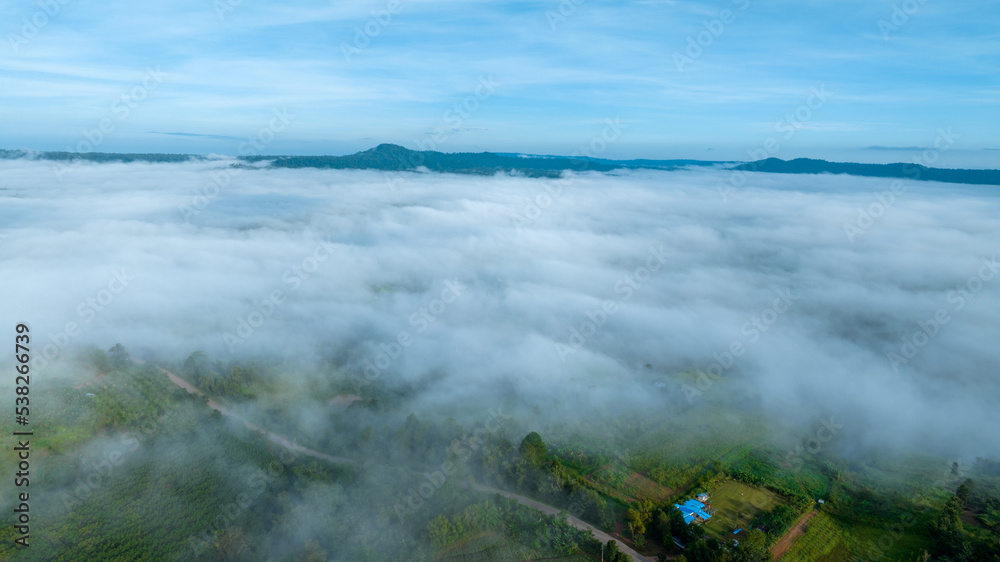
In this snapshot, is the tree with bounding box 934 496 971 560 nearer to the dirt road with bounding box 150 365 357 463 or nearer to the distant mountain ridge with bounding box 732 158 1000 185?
the dirt road with bounding box 150 365 357 463

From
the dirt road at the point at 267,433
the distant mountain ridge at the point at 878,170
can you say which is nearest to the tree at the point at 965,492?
the dirt road at the point at 267,433

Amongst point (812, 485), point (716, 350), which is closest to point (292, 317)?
point (716, 350)

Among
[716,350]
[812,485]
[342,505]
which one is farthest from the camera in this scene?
[716,350]

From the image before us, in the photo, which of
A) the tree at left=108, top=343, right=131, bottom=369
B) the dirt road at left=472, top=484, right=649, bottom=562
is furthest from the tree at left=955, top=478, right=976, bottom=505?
the tree at left=108, top=343, right=131, bottom=369

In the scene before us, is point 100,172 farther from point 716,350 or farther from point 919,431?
point 919,431

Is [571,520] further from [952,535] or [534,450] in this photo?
[952,535]

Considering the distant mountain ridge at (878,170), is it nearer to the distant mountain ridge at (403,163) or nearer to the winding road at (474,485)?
the distant mountain ridge at (403,163)
